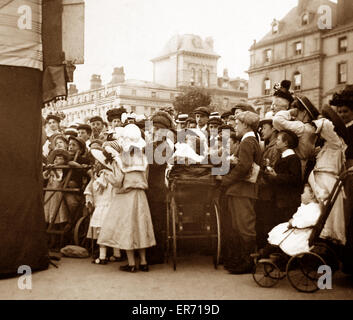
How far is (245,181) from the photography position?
6465 millimetres

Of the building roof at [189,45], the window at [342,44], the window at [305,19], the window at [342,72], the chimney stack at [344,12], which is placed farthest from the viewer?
the window at [305,19]

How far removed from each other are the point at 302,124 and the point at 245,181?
44.6 inches

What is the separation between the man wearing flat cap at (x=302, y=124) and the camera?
6418 millimetres

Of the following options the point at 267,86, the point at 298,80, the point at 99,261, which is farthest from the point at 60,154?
the point at 267,86

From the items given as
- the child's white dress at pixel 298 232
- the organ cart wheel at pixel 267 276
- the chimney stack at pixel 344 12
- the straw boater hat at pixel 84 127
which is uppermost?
the chimney stack at pixel 344 12

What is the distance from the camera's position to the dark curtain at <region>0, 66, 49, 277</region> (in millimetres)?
5820

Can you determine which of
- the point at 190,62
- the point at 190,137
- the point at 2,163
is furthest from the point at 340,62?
the point at 2,163

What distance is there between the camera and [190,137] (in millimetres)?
8117

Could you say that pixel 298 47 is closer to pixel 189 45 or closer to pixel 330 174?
pixel 189 45

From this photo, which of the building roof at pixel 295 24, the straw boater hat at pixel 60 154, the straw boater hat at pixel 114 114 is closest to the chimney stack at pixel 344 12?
the building roof at pixel 295 24

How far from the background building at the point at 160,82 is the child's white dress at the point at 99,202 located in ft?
4.63

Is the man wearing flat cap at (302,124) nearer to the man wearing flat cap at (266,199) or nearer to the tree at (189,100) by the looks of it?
the man wearing flat cap at (266,199)

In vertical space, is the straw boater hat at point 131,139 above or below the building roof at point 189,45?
below

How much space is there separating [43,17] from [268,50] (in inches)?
1580
